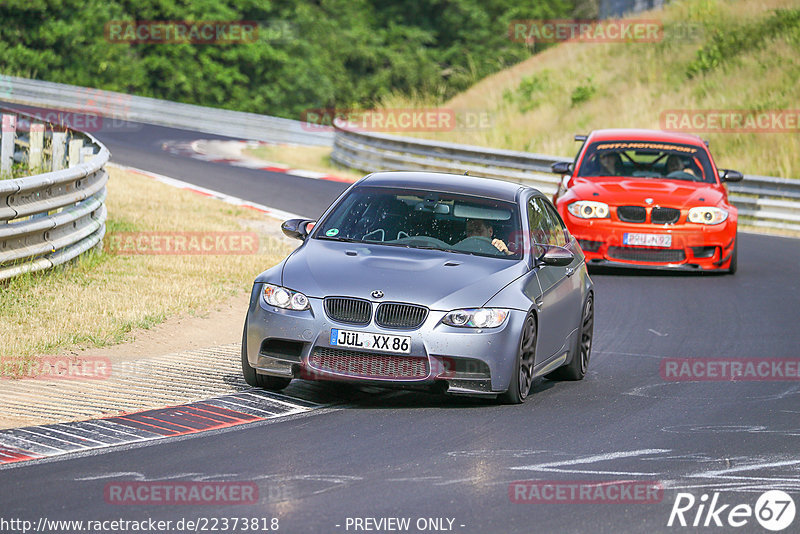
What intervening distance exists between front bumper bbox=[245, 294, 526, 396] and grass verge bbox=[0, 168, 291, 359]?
2371mm

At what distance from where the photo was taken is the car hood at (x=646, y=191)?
16.2m

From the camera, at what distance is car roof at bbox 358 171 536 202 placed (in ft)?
32.7

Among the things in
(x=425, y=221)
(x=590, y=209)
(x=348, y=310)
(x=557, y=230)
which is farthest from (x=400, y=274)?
(x=590, y=209)

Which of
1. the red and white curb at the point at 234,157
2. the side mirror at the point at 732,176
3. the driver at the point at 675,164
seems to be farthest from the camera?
the red and white curb at the point at 234,157

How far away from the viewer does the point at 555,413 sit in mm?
8891

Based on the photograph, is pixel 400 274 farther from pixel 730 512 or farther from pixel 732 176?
pixel 732 176

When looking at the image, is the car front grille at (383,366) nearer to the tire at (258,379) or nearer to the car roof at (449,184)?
the tire at (258,379)

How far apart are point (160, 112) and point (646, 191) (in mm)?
27565

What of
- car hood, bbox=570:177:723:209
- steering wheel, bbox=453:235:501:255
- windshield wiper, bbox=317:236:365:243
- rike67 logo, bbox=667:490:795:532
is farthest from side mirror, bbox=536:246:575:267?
car hood, bbox=570:177:723:209

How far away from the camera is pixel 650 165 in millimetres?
17531

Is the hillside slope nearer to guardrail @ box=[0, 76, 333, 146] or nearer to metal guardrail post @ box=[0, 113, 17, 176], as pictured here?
guardrail @ box=[0, 76, 333, 146]

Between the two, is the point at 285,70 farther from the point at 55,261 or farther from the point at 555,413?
the point at 555,413

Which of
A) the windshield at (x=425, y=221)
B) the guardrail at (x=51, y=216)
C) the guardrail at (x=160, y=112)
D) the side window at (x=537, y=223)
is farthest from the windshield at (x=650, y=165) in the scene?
the guardrail at (x=160, y=112)

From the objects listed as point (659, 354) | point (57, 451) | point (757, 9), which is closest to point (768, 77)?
point (757, 9)
